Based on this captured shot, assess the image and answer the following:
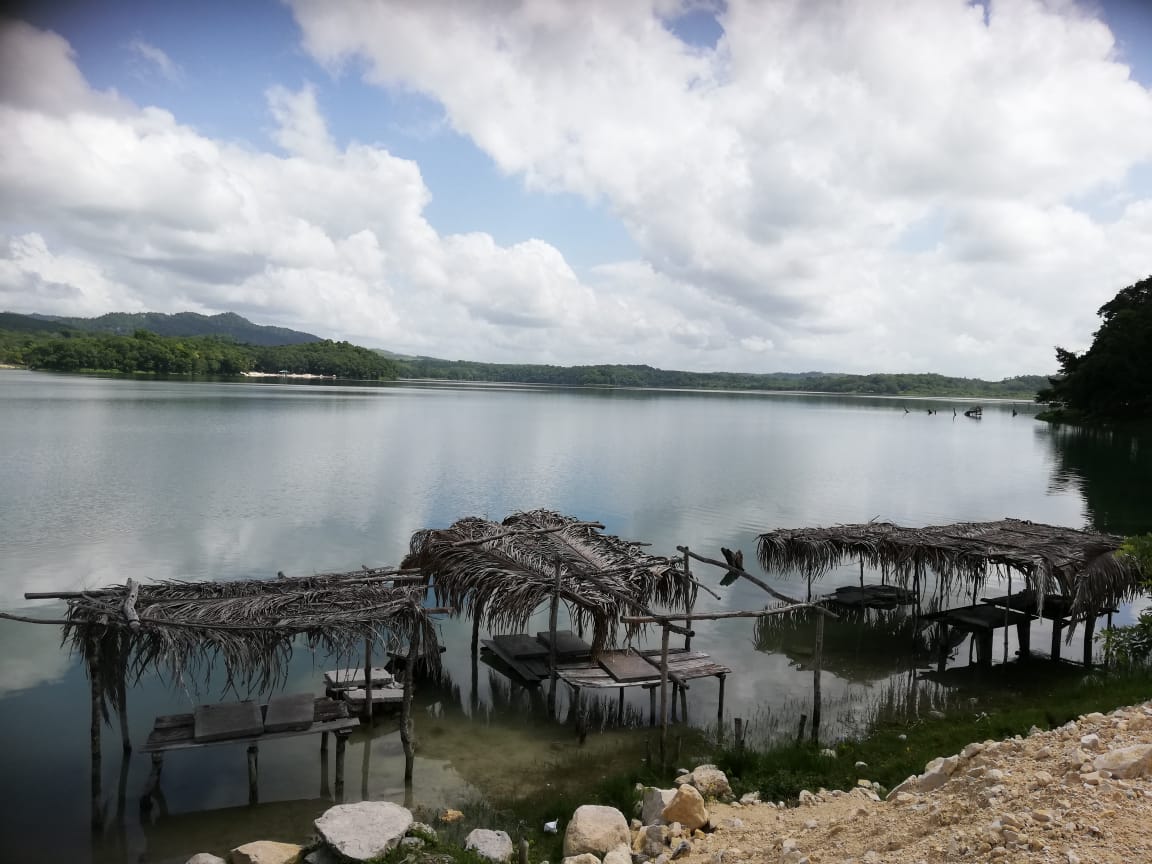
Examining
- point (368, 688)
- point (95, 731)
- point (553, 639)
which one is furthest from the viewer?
point (553, 639)

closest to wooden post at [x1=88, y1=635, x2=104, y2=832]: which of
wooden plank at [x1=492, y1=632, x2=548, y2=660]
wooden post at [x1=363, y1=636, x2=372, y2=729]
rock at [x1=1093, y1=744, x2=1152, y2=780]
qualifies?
wooden post at [x1=363, y1=636, x2=372, y2=729]

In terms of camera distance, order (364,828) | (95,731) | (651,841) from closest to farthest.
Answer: (364,828) < (651,841) < (95,731)

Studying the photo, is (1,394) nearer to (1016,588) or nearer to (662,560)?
(662,560)

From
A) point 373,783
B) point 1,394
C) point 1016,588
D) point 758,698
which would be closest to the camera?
point 373,783

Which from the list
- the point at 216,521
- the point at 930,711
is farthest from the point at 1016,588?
the point at 216,521

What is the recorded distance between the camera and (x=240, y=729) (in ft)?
28.6

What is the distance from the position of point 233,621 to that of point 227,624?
0.65ft

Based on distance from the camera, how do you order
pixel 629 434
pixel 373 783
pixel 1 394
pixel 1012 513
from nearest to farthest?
pixel 373 783
pixel 1012 513
pixel 629 434
pixel 1 394

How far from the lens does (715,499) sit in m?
30.9

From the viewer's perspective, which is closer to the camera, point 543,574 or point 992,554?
point 543,574

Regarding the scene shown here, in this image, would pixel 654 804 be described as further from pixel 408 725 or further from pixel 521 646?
pixel 521 646

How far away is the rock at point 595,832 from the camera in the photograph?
7137 millimetres

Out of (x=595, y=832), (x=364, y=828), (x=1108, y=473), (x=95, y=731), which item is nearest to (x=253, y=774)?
(x=95, y=731)

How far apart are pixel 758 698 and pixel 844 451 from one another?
1631 inches
